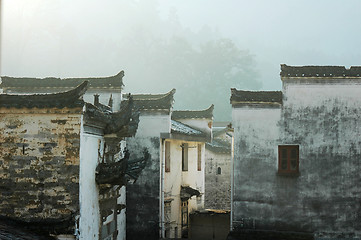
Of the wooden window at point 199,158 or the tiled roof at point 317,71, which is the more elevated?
the tiled roof at point 317,71

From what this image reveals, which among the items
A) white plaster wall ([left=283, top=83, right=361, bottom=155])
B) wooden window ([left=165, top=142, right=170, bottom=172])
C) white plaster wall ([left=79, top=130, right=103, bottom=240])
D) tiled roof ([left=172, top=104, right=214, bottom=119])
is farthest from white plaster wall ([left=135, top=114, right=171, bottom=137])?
white plaster wall ([left=79, top=130, right=103, bottom=240])

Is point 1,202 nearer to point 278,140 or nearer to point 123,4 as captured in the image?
point 278,140

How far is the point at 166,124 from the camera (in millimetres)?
24578

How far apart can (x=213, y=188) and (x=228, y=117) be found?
119ft

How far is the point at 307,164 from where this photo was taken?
2120cm

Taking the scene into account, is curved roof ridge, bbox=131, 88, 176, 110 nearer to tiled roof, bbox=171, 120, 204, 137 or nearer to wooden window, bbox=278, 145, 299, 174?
tiled roof, bbox=171, 120, 204, 137

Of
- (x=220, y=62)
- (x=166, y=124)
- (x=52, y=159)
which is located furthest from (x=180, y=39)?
(x=52, y=159)

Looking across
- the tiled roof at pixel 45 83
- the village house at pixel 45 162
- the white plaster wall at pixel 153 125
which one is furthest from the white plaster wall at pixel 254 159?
the village house at pixel 45 162

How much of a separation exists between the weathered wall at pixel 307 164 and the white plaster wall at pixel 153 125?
14.0 feet

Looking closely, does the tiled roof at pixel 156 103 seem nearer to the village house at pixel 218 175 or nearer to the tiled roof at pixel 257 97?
the tiled roof at pixel 257 97

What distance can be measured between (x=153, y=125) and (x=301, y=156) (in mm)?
7198

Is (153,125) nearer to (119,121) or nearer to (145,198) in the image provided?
(145,198)

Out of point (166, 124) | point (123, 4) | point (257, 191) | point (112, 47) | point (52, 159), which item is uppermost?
point (123, 4)

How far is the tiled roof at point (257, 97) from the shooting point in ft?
70.3
